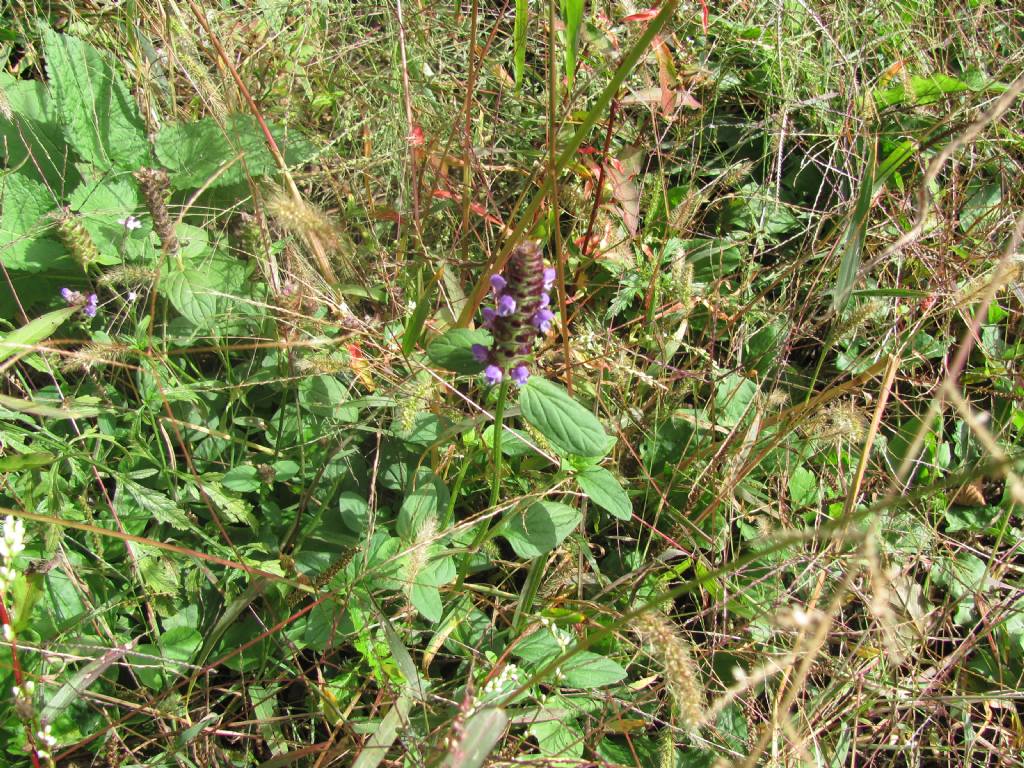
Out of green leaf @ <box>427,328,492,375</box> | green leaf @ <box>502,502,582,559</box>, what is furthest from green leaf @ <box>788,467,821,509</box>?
green leaf @ <box>427,328,492,375</box>

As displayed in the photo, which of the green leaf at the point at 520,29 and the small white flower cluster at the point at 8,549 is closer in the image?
the small white flower cluster at the point at 8,549

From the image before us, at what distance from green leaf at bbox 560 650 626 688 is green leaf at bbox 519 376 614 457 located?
53cm

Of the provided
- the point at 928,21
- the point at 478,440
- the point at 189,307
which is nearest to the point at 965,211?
the point at 928,21

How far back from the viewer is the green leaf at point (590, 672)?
1666 millimetres

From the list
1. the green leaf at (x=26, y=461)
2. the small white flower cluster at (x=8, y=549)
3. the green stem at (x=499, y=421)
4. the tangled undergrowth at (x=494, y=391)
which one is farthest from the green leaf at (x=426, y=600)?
the green leaf at (x=26, y=461)

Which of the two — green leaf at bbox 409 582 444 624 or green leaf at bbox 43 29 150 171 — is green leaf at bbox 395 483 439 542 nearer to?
green leaf at bbox 409 582 444 624

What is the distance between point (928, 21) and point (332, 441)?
2734 millimetres

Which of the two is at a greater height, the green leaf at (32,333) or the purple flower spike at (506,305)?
the purple flower spike at (506,305)

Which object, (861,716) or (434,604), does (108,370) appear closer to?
(434,604)

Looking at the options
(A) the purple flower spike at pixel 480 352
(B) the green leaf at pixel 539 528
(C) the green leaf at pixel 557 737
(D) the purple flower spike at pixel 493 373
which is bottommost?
(C) the green leaf at pixel 557 737

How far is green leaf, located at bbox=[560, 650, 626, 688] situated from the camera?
1666 millimetres

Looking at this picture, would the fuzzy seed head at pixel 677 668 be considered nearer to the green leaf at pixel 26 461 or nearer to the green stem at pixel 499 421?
the green stem at pixel 499 421

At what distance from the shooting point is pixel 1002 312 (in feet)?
8.57

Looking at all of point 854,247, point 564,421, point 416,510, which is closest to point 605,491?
point 564,421
